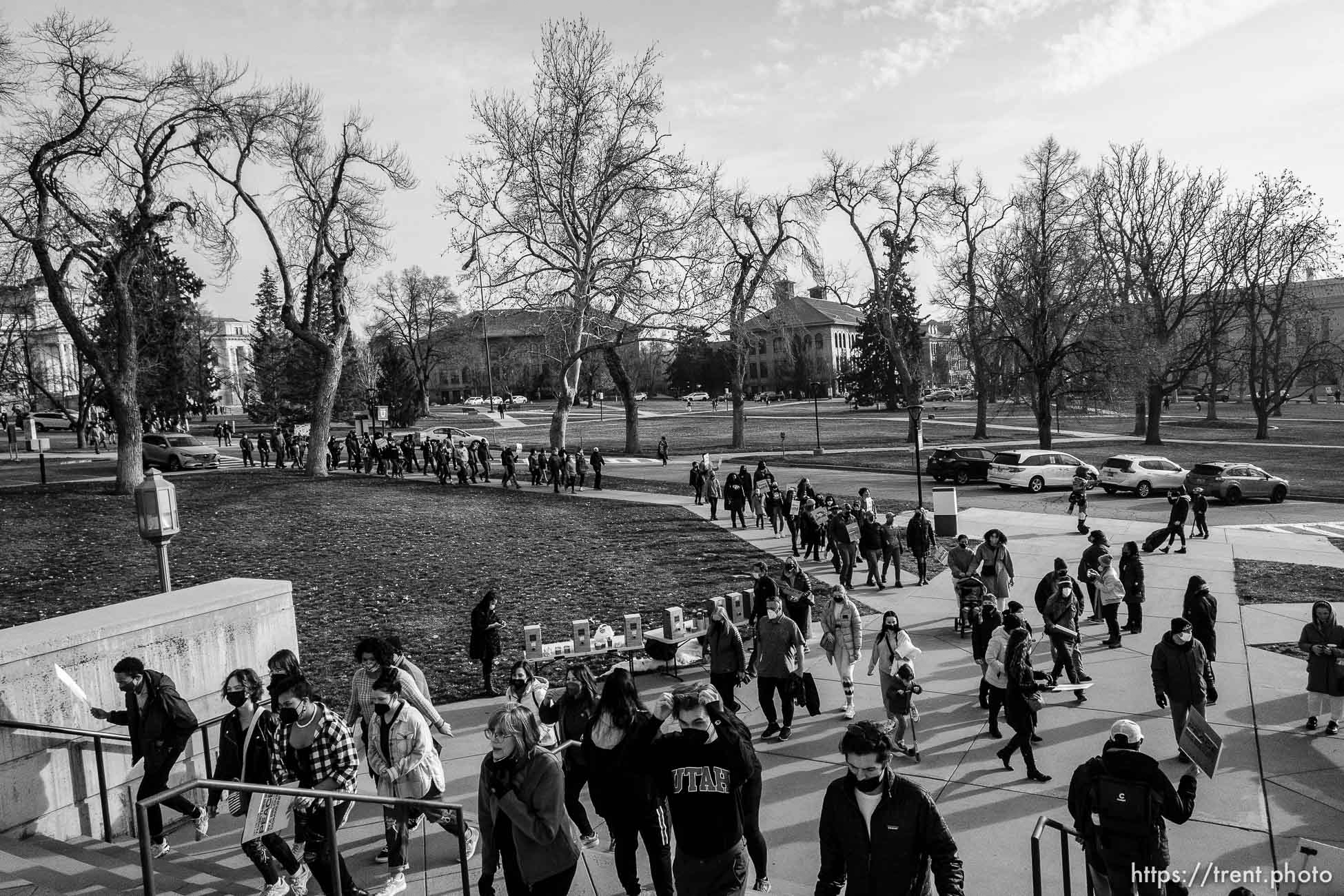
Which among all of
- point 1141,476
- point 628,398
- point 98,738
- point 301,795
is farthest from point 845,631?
point 628,398

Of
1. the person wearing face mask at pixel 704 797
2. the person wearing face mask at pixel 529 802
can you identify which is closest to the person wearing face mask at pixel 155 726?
the person wearing face mask at pixel 529 802

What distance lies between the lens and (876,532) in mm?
16234

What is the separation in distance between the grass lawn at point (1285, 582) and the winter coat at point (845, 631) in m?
8.25

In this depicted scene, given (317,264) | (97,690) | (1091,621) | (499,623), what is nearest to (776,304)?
(317,264)

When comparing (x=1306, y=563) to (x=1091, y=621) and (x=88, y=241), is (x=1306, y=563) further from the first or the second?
(x=88, y=241)

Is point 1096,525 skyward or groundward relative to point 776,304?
A: groundward

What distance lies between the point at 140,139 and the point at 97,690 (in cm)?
2218

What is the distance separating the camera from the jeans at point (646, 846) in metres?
5.45

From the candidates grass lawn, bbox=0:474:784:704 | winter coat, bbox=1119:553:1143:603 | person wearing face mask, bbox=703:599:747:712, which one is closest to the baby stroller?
winter coat, bbox=1119:553:1143:603

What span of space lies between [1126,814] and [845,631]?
15.9ft

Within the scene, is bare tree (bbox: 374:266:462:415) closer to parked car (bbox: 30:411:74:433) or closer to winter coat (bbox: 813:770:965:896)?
parked car (bbox: 30:411:74:433)

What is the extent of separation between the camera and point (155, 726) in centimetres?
651

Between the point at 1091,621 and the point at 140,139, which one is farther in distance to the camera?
the point at 140,139

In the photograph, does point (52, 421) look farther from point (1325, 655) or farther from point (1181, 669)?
point (1325, 655)
